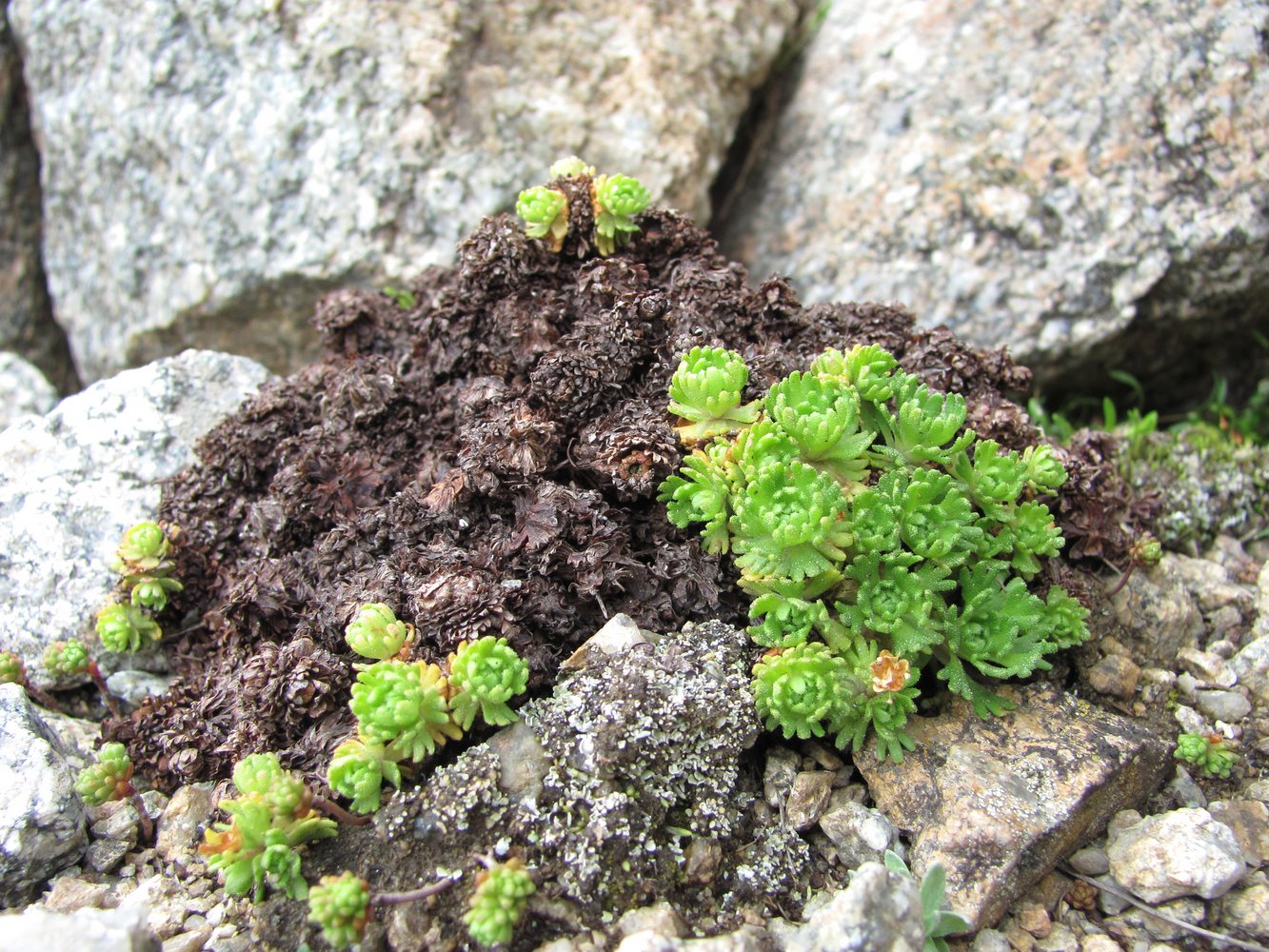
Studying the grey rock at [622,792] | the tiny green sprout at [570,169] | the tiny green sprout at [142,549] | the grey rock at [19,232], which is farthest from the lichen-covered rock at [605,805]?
the grey rock at [19,232]

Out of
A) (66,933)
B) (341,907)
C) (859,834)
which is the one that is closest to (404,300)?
(341,907)

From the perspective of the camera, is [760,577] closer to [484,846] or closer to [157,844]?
[484,846]

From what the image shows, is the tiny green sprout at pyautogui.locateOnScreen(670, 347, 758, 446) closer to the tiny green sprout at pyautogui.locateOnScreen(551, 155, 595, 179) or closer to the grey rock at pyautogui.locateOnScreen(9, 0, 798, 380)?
the tiny green sprout at pyautogui.locateOnScreen(551, 155, 595, 179)

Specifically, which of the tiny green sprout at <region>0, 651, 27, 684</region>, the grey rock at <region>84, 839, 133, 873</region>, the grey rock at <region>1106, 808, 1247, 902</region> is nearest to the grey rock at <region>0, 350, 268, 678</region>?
the tiny green sprout at <region>0, 651, 27, 684</region>

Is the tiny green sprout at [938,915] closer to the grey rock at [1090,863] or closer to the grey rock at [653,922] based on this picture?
the grey rock at [1090,863]

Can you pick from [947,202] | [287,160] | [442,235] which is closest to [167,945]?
[442,235]
